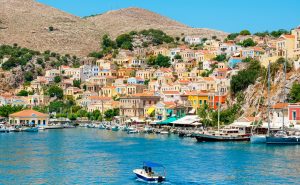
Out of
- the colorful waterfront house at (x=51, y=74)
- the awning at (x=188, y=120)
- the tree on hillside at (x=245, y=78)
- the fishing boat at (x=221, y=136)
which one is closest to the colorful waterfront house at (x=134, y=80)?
the colorful waterfront house at (x=51, y=74)

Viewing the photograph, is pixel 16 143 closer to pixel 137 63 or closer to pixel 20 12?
pixel 137 63

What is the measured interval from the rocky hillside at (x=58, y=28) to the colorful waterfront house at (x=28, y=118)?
165 feet

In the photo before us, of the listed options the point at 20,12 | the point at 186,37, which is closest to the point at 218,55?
the point at 186,37

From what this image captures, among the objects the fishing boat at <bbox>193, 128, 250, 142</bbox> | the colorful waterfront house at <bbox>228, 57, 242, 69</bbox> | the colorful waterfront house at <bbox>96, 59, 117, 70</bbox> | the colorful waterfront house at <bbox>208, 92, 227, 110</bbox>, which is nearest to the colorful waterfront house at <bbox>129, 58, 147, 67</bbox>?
the colorful waterfront house at <bbox>96, 59, 117, 70</bbox>

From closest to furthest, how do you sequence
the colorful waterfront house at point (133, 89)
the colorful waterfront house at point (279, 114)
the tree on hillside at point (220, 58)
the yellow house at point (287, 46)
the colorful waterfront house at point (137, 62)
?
1. the colorful waterfront house at point (279, 114)
2. the yellow house at point (287, 46)
3. the colorful waterfront house at point (133, 89)
4. the tree on hillside at point (220, 58)
5. the colorful waterfront house at point (137, 62)

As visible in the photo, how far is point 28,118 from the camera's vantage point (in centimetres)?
9069

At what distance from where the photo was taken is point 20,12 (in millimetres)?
169750

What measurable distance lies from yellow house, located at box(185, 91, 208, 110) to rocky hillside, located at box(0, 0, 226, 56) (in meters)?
57.7

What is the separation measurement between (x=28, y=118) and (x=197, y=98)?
21.3 meters

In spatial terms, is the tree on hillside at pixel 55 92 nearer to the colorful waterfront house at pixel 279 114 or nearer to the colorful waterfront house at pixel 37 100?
the colorful waterfront house at pixel 37 100

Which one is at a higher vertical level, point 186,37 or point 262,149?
point 186,37

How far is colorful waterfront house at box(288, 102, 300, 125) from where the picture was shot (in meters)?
62.9

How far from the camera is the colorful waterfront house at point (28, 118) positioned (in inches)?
3565

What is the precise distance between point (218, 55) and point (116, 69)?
57.4ft
